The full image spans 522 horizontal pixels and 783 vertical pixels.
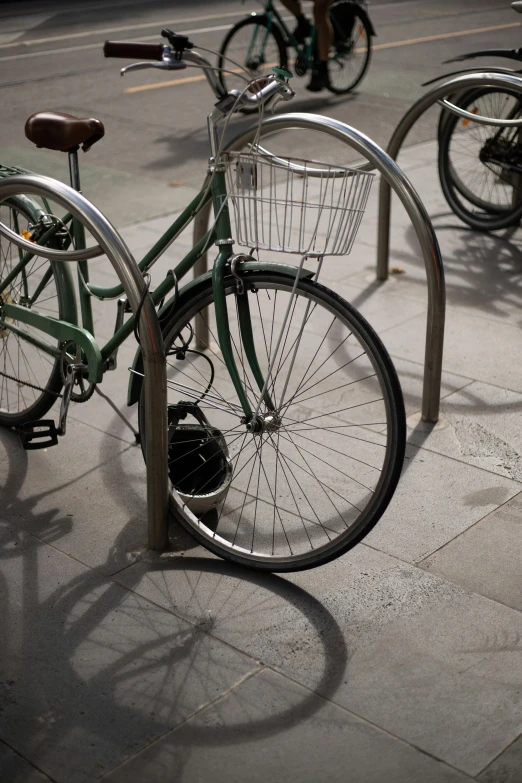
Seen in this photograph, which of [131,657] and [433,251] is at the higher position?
[433,251]

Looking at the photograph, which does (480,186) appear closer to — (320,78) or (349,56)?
(320,78)

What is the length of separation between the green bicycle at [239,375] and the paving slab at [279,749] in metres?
0.60

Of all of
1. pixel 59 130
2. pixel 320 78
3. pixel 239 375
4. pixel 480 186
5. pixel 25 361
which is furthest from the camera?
pixel 320 78

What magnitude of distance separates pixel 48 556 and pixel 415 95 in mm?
8749

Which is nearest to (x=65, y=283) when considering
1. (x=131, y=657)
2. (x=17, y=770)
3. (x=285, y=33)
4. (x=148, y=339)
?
(x=148, y=339)

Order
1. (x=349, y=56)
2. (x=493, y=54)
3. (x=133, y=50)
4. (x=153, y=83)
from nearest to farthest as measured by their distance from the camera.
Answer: (x=133, y=50), (x=493, y=54), (x=349, y=56), (x=153, y=83)

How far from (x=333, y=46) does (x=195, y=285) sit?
27.9ft

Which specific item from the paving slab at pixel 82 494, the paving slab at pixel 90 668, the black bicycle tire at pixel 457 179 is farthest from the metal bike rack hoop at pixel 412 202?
the black bicycle tire at pixel 457 179

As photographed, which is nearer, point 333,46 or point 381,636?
point 381,636

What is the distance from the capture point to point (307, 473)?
12.7 feet

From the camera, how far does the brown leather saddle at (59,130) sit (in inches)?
136

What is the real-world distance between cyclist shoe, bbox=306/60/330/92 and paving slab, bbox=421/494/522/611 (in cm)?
811

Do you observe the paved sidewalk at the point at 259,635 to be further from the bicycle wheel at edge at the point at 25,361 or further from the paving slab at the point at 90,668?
the bicycle wheel at edge at the point at 25,361

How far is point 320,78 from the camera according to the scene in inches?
426
